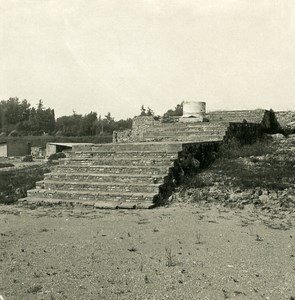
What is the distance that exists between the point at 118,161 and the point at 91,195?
1692 millimetres

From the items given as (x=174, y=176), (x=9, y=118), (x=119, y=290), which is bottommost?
(x=119, y=290)

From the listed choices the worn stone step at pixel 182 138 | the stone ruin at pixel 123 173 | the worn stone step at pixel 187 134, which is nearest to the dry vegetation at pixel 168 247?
the stone ruin at pixel 123 173

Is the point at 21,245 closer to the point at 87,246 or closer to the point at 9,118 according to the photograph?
the point at 87,246

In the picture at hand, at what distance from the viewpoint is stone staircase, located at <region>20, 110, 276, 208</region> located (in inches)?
371

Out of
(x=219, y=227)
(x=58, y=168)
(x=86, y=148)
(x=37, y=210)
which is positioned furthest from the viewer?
(x=86, y=148)

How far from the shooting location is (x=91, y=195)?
962 cm

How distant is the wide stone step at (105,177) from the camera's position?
9820 millimetres

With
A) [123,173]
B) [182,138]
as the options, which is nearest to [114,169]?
[123,173]

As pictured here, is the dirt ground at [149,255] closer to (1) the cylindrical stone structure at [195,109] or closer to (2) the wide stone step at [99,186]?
Result: (2) the wide stone step at [99,186]

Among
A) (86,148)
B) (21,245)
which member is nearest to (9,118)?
(86,148)

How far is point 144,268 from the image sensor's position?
514 cm

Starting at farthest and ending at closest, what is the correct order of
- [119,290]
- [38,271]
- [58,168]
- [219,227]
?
[58,168], [219,227], [38,271], [119,290]

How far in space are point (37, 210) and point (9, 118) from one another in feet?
281

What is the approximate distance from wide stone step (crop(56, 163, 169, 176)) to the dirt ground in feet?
6.07
